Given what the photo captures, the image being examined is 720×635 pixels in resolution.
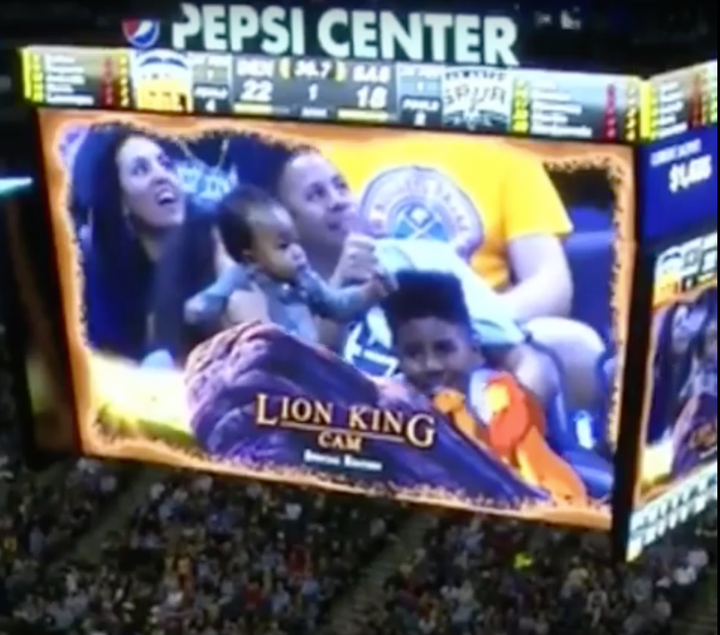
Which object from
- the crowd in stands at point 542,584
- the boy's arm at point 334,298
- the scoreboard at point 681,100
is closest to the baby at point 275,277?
the boy's arm at point 334,298

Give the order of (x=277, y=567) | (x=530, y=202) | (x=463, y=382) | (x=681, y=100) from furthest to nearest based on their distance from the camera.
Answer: (x=277, y=567) → (x=463, y=382) → (x=530, y=202) → (x=681, y=100)

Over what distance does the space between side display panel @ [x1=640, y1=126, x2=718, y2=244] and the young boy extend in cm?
36

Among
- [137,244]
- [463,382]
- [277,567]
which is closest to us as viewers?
[463,382]

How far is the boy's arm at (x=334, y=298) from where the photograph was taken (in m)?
3.30

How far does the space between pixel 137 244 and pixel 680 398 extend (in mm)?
971

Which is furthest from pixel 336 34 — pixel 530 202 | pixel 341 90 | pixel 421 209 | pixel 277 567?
pixel 277 567

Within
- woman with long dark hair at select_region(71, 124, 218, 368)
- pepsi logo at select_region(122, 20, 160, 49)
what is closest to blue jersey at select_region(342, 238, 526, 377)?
woman with long dark hair at select_region(71, 124, 218, 368)

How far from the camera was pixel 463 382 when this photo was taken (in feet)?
10.7

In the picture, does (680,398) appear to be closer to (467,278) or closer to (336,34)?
(467,278)

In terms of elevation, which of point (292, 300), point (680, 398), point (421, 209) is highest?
point (421, 209)

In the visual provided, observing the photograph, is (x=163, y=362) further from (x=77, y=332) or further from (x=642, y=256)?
(x=642, y=256)

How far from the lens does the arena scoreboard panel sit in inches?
118

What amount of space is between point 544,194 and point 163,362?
2.61 feet

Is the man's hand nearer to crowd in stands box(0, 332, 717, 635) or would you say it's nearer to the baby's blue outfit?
the baby's blue outfit
